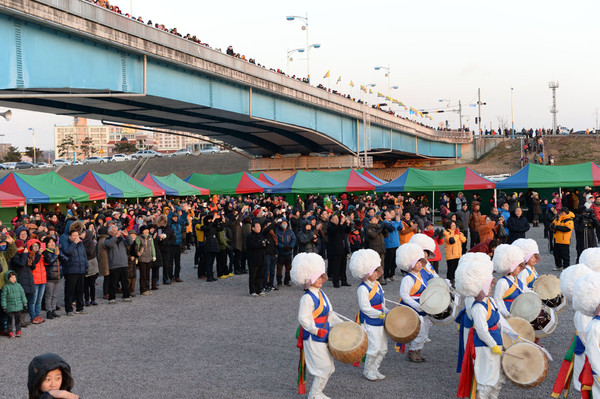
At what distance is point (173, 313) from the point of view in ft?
39.9

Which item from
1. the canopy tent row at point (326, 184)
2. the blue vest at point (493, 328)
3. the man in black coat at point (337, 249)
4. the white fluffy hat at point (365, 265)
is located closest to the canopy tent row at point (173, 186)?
the canopy tent row at point (326, 184)

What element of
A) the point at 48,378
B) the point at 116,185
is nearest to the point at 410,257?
the point at 48,378

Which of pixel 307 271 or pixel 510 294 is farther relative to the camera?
pixel 510 294

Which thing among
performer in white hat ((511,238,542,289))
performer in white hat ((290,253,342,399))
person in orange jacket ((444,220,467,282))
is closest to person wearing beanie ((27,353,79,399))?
performer in white hat ((290,253,342,399))

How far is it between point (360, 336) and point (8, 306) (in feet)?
21.5

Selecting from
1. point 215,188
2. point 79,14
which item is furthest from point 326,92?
point 79,14

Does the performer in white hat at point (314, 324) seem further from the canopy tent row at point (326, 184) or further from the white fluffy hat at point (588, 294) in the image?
the canopy tent row at point (326, 184)

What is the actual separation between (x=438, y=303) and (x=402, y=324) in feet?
2.25

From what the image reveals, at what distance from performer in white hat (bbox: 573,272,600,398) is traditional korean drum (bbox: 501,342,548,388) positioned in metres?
0.38

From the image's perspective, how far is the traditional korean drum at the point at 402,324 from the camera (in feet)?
24.5

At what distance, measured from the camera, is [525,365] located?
602 centimetres

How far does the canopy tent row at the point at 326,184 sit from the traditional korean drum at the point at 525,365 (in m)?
24.8

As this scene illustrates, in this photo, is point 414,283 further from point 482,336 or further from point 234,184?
point 234,184

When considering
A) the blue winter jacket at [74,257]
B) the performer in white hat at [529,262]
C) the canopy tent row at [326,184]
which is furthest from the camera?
the canopy tent row at [326,184]
